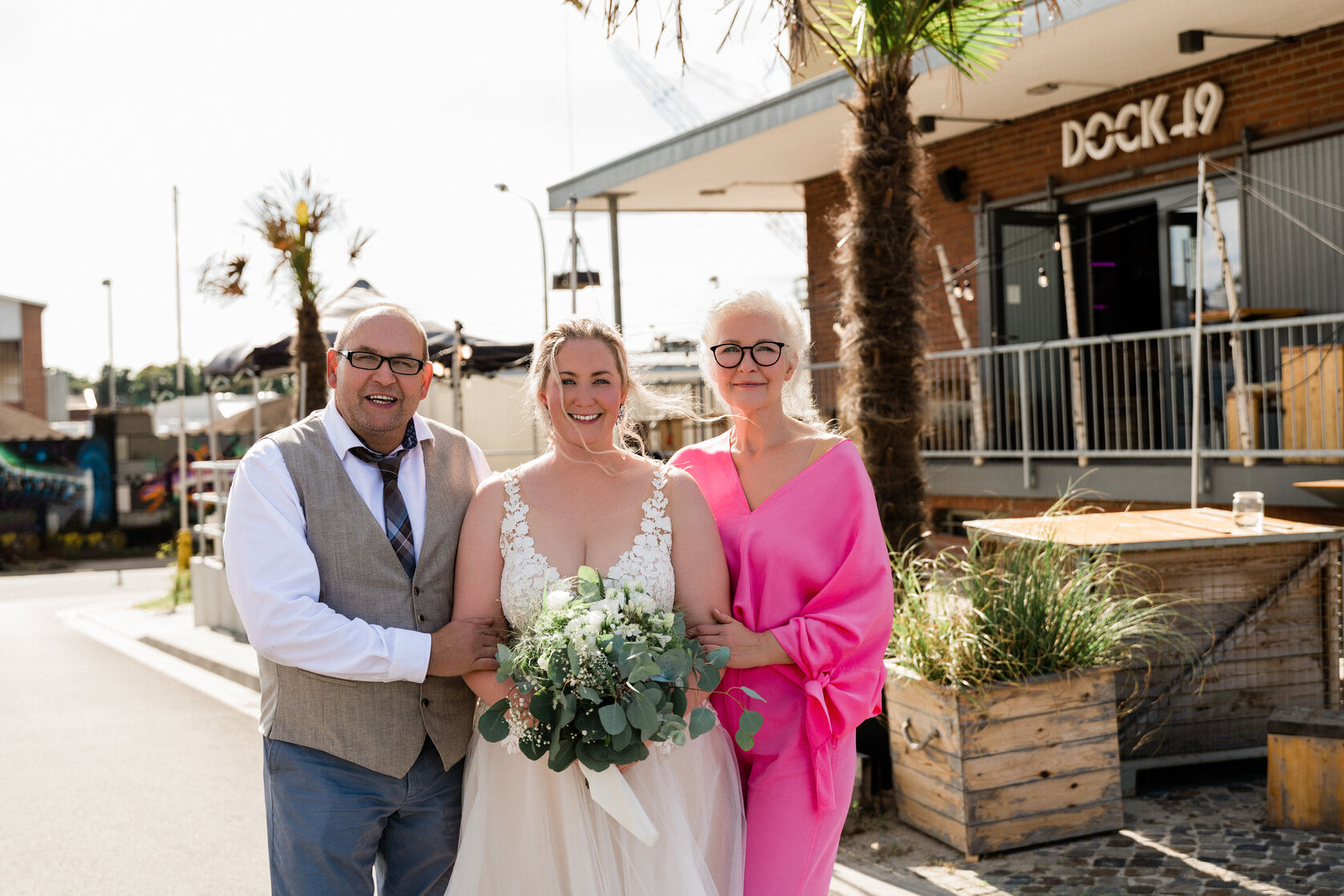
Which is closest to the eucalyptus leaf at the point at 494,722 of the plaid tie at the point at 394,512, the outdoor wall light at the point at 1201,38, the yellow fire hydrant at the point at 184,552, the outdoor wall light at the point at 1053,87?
the plaid tie at the point at 394,512

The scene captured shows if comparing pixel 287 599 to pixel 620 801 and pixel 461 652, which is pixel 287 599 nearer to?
pixel 461 652

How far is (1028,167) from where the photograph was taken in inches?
487

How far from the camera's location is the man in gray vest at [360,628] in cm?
289

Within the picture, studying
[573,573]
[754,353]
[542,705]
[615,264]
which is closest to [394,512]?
[573,573]

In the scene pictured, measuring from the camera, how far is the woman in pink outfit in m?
3.08

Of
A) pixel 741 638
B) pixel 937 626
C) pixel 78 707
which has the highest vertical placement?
pixel 741 638

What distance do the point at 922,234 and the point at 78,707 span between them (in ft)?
27.2

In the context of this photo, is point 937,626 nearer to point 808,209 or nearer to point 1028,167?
point 1028,167

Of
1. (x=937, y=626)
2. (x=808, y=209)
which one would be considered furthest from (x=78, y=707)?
(x=808, y=209)

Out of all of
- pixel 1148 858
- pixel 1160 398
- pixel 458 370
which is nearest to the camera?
pixel 1148 858

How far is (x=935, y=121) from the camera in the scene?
12383 mm

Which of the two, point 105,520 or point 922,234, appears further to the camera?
point 105,520

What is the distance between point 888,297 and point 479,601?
3804mm

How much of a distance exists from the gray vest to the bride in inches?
3.6
